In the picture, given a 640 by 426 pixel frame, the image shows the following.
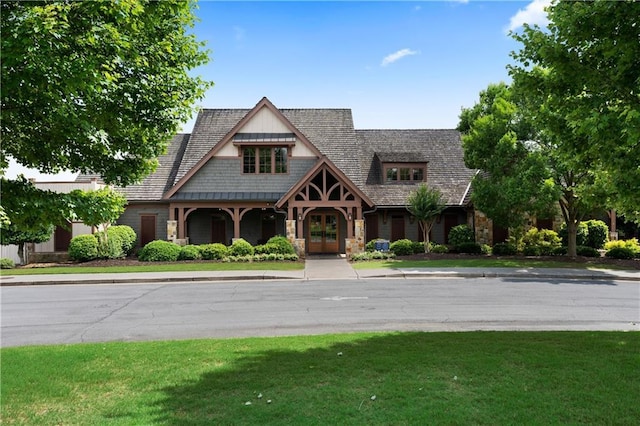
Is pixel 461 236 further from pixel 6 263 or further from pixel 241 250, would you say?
pixel 6 263

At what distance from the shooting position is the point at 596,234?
92.2 feet

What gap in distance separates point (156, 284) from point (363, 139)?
20.9 metres

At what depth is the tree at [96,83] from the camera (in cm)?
489

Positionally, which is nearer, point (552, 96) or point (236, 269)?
Answer: point (552, 96)

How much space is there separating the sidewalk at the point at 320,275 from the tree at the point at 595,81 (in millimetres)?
12085

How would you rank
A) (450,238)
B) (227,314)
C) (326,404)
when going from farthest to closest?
(450,238)
(227,314)
(326,404)

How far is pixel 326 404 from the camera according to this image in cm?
525

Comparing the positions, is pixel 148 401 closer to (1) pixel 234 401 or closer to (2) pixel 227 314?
(1) pixel 234 401

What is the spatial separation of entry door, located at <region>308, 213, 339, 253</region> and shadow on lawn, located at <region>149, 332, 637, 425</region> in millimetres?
21006

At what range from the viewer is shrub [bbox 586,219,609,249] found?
92.0ft

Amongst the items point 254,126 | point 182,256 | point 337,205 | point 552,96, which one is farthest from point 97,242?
point 552,96

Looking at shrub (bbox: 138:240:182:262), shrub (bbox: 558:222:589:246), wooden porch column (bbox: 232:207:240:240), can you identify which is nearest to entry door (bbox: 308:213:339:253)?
wooden porch column (bbox: 232:207:240:240)

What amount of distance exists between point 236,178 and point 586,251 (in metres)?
20.7

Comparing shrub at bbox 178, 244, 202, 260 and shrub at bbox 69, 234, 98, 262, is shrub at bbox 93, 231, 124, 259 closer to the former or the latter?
shrub at bbox 69, 234, 98, 262
